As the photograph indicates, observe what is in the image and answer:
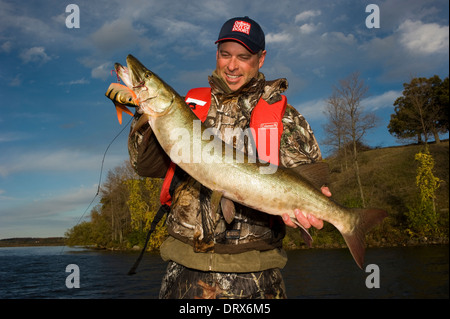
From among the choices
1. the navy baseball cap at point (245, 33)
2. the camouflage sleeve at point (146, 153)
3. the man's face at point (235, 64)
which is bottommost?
the camouflage sleeve at point (146, 153)

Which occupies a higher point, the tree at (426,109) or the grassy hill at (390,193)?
the tree at (426,109)

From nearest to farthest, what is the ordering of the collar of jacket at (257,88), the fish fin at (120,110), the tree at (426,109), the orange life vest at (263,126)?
the fish fin at (120,110)
the orange life vest at (263,126)
the collar of jacket at (257,88)
the tree at (426,109)

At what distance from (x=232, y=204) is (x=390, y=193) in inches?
1870

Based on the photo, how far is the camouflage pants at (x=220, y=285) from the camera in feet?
11.5

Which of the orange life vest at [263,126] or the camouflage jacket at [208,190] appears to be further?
the orange life vest at [263,126]

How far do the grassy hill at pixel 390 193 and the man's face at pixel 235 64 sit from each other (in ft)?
108

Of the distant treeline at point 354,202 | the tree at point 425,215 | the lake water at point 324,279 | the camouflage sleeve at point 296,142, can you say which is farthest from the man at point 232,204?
the tree at point 425,215

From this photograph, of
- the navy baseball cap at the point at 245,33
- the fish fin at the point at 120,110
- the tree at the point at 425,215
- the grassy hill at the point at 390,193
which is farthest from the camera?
the grassy hill at the point at 390,193

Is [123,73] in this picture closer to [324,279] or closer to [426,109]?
[324,279]

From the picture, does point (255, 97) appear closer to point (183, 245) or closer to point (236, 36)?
point (236, 36)

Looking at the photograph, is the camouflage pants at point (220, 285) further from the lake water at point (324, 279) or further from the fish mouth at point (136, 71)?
the lake water at point (324, 279)

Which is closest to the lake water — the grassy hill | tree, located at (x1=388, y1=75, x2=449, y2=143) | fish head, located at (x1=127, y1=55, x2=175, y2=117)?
the grassy hill

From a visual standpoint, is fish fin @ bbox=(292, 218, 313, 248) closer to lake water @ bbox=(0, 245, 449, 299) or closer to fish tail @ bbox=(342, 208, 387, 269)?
fish tail @ bbox=(342, 208, 387, 269)
